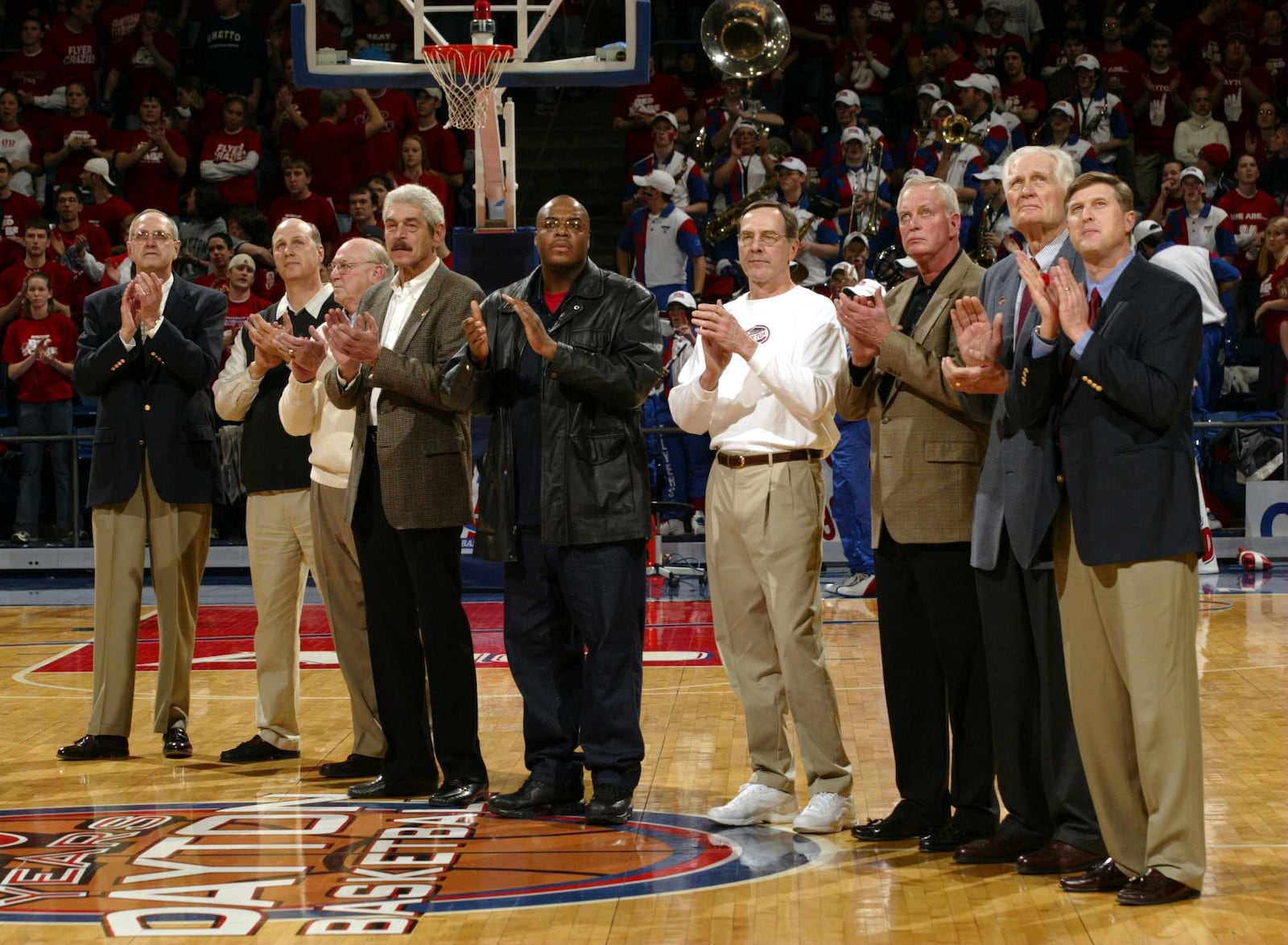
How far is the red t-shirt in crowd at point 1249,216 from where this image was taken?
14.9 meters

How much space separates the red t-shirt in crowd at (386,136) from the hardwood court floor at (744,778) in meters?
6.01

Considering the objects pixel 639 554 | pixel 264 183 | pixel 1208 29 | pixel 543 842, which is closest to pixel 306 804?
pixel 543 842

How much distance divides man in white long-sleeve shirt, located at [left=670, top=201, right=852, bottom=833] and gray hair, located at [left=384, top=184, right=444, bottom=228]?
1.16 meters

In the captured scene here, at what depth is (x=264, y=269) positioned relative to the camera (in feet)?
45.8

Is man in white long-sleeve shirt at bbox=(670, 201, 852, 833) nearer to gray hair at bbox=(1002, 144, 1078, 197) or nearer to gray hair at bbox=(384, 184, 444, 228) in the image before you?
gray hair at bbox=(1002, 144, 1078, 197)

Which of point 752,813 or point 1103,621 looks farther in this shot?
point 752,813

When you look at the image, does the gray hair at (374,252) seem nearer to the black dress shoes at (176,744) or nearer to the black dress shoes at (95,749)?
the black dress shoes at (176,744)

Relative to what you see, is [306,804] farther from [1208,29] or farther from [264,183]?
[1208,29]

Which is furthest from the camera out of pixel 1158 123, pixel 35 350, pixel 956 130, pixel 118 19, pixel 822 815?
pixel 118 19

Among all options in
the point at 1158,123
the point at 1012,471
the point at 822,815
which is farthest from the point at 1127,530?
the point at 1158,123

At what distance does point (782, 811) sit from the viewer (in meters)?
5.70

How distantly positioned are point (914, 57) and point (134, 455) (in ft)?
37.8

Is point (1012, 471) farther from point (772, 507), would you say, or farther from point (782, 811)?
point (782, 811)

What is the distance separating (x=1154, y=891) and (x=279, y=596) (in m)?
3.80
